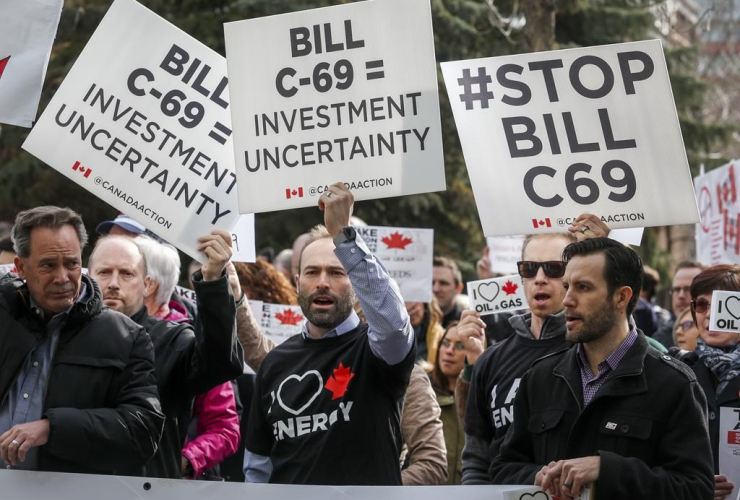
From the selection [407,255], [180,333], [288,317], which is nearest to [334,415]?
[180,333]

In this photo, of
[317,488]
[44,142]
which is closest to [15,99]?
[44,142]

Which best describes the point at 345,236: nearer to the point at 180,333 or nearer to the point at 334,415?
the point at 334,415

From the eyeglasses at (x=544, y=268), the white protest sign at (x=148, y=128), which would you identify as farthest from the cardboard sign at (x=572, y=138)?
the white protest sign at (x=148, y=128)

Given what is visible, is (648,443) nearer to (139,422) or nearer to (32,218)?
(139,422)

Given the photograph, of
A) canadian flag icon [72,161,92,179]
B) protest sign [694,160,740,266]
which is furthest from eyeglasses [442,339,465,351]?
protest sign [694,160,740,266]

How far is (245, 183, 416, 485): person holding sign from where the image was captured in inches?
181

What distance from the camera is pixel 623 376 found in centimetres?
402

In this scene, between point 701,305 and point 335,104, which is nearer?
point 335,104

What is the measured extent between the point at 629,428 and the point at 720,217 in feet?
19.4

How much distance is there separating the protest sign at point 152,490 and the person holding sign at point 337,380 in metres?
0.14

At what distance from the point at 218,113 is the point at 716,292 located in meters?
2.49

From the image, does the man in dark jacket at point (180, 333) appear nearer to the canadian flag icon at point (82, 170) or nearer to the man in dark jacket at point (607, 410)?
the canadian flag icon at point (82, 170)

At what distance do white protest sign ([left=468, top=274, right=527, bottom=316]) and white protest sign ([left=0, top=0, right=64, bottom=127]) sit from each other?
2527mm

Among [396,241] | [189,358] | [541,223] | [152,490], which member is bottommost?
[152,490]
